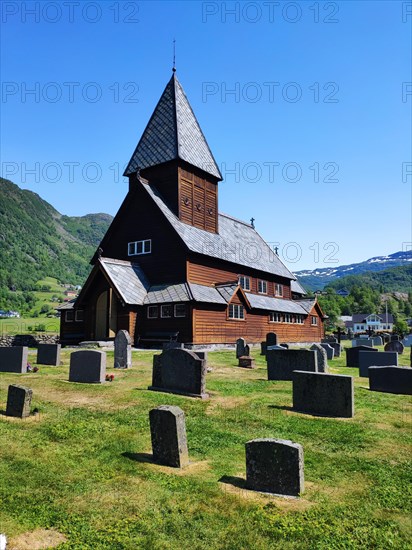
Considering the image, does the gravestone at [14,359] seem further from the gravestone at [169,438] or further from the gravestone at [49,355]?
the gravestone at [169,438]

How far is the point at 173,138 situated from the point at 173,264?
1257 cm

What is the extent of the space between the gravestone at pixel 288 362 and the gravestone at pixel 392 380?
2017 mm

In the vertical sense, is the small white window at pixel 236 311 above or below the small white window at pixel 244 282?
below

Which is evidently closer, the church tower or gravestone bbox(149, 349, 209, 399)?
gravestone bbox(149, 349, 209, 399)

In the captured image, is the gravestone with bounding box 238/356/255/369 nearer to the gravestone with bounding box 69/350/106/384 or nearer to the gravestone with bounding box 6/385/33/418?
the gravestone with bounding box 69/350/106/384

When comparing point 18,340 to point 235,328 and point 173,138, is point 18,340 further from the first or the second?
point 173,138

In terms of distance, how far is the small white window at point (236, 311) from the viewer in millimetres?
34125

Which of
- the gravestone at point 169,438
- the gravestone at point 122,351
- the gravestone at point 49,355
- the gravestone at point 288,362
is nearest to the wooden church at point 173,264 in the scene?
the gravestone at point 49,355

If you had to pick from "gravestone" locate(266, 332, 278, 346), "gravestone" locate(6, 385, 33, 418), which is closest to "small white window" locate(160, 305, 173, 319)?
"gravestone" locate(266, 332, 278, 346)

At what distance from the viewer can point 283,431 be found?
8.89 metres

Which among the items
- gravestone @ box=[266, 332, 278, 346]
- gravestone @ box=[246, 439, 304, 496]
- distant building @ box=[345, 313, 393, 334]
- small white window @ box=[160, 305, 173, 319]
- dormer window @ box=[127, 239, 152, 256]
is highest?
dormer window @ box=[127, 239, 152, 256]

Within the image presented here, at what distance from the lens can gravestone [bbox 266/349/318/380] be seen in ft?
48.2

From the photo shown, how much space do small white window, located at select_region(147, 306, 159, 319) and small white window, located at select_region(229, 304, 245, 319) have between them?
6468mm

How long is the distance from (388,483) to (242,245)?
3845 centimetres
